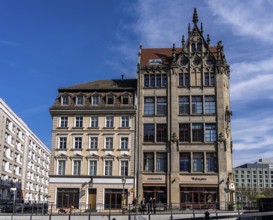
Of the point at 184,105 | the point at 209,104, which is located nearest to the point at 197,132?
the point at 184,105

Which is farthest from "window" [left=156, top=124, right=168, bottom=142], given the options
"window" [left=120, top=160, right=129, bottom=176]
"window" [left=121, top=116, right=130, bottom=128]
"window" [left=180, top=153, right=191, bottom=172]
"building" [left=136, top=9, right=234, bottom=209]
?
"window" [left=120, top=160, right=129, bottom=176]

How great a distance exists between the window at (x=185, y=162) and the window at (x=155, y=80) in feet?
33.0

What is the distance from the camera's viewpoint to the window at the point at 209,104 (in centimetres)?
5490

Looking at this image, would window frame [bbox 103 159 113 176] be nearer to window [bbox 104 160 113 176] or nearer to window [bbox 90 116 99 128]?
window [bbox 104 160 113 176]

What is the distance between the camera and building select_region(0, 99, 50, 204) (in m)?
79.4

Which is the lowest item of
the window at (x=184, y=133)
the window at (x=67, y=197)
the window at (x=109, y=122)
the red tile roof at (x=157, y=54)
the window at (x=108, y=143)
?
the window at (x=67, y=197)

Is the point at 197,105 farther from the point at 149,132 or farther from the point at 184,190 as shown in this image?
the point at 184,190

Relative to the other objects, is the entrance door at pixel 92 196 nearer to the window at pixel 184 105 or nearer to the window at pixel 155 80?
the window at pixel 184 105

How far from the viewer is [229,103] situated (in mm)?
57938

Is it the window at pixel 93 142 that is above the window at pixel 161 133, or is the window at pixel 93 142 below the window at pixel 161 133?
below

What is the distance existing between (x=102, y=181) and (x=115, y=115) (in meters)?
9.04

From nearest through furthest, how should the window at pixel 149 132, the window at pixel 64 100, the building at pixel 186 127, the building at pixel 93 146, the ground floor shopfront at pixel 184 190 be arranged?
the ground floor shopfront at pixel 184 190 → the building at pixel 186 127 → the building at pixel 93 146 → the window at pixel 149 132 → the window at pixel 64 100

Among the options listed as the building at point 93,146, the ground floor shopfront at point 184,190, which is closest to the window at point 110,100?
the building at point 93,146

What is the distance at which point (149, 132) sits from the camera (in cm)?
5522
